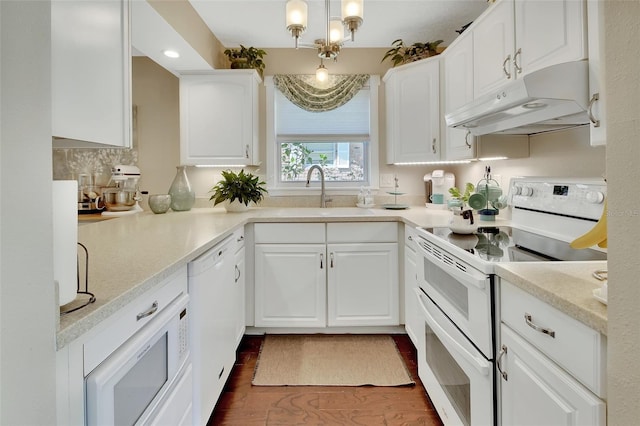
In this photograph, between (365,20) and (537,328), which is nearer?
(537,328)

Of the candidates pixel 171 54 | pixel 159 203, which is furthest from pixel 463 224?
pixel 171 54

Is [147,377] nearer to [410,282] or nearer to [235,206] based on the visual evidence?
[410,282]

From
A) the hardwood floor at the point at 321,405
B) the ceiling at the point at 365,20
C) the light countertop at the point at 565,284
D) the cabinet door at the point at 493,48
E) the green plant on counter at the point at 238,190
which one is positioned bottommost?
the hardwood floor at the point at 321,405

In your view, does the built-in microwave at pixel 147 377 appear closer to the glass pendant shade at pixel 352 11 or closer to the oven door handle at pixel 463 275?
the oven door handle at pixel 463 275

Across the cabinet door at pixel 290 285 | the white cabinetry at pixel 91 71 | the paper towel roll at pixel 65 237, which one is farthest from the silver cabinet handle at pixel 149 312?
the cabinet door at pixel 290 285

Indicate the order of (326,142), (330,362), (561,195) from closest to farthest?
1. (561,195)
2. (330,362)
3. (326,142)

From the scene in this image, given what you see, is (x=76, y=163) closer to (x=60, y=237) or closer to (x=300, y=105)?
(x=300, y=105)

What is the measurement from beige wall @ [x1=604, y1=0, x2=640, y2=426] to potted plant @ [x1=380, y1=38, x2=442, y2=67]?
2.44 meters

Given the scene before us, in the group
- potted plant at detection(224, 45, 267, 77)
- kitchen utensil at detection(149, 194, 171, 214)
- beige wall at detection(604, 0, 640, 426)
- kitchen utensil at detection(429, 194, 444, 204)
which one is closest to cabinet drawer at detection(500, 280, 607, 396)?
beige wall at detection(604, 0, 640, 426)

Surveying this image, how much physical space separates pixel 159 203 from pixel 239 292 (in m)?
0.99

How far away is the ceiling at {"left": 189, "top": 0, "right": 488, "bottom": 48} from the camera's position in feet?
8.14

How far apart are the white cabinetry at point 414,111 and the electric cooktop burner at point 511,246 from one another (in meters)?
1.06

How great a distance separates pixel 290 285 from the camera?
249cm

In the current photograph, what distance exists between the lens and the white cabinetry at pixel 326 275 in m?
2.48
